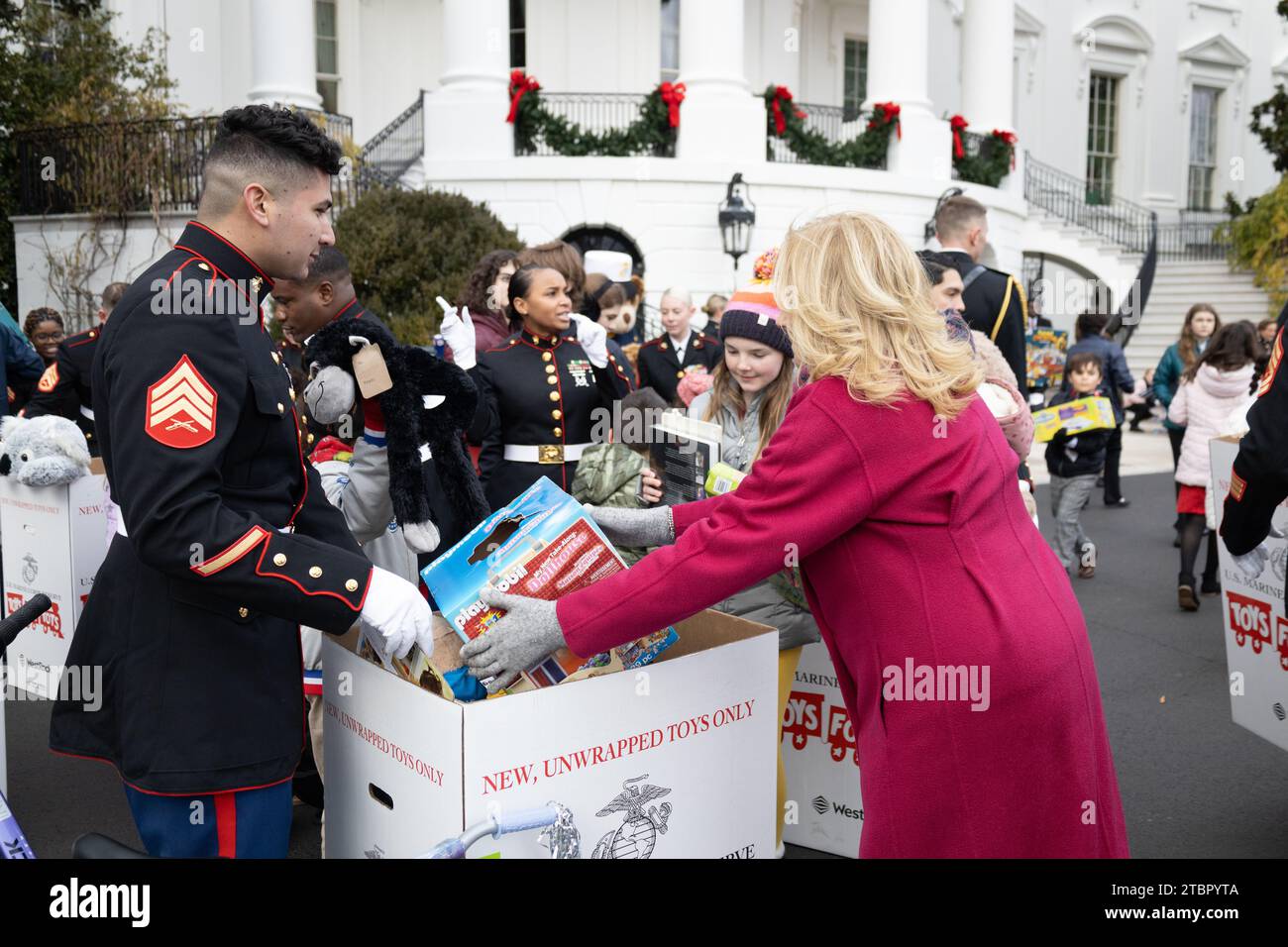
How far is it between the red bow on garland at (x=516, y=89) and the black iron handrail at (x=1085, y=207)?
491 inches

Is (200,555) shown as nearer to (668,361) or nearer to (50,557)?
(50,557)

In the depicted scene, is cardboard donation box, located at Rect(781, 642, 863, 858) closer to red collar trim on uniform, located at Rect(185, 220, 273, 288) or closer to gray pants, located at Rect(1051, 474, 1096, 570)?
red collar trim on uniform, located at Rect(185, 220, 273, 288)

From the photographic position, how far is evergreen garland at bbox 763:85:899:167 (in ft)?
60.3

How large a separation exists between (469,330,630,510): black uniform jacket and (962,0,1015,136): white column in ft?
60.8

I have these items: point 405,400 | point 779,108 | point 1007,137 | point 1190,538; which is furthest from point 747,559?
point 1007,137

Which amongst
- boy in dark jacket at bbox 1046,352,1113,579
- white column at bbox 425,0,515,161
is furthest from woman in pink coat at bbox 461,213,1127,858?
white column at bbox 425,0,515,161

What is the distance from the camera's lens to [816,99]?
2411cm

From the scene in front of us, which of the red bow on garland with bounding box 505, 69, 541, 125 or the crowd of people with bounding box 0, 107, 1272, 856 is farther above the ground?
the red bow on garland with bounding box 505, 69, 541, 125

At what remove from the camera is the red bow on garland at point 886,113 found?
19016mm

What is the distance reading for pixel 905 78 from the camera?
1956 cm

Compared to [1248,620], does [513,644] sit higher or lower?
higher

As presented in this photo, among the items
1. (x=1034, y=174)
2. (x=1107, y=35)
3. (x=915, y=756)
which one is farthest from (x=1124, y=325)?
(x=915, y=756)
